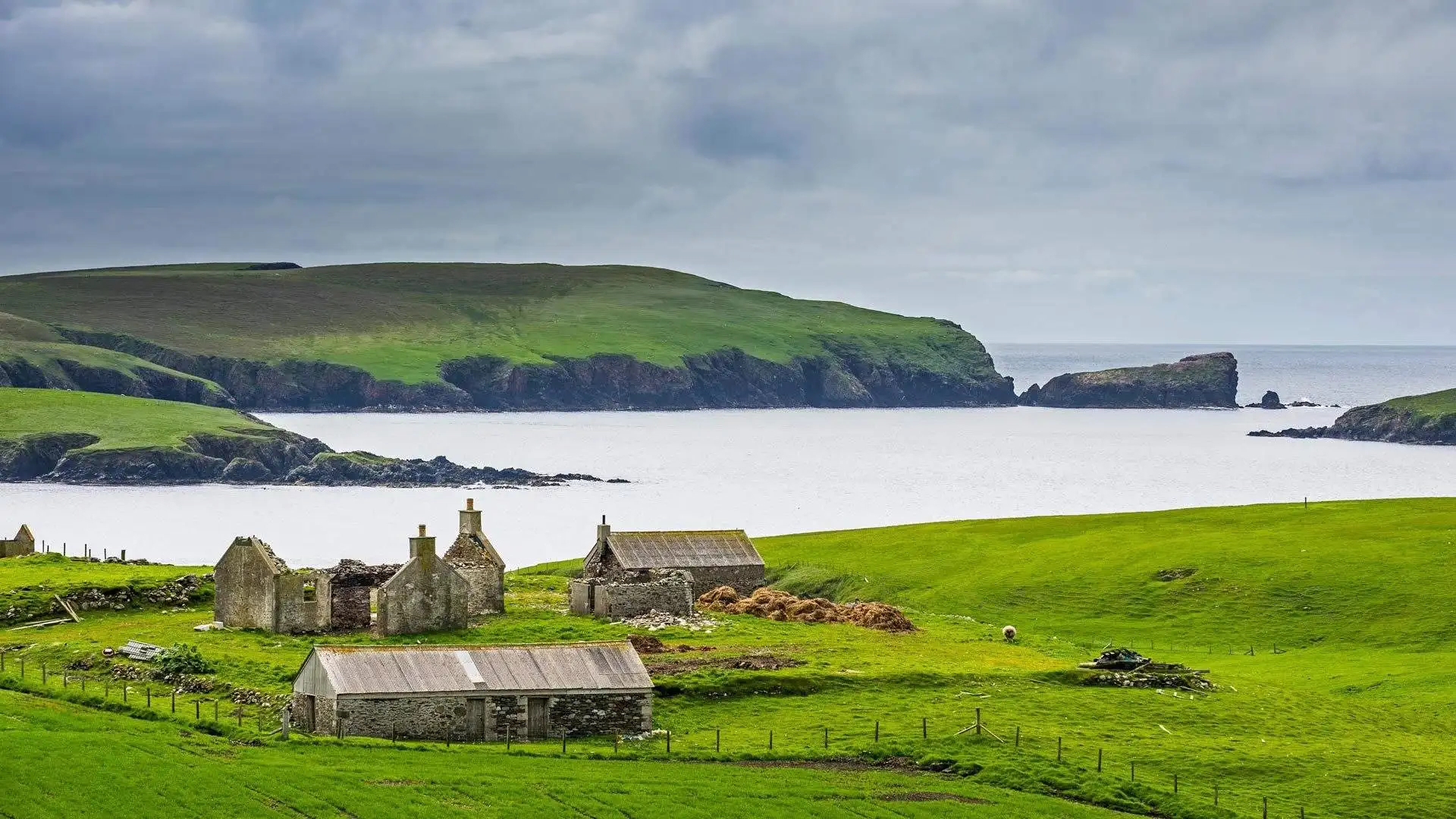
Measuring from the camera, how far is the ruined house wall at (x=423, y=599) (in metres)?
67.6

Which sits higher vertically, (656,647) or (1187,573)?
(1187,573)

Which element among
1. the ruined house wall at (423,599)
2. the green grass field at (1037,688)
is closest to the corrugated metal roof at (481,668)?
the green grass field at (1037,688)

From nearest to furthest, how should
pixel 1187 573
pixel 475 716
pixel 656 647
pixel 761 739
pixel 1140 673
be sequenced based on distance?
1. pixel 475 716
2. pixel 761 739
3. pixel 1140 673
4. pixel 656 647
5. pixel 1187 573

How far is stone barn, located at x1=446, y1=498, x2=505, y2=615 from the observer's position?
7450cm

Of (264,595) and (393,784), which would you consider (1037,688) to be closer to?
(393,784)

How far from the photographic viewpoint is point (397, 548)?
140375mm

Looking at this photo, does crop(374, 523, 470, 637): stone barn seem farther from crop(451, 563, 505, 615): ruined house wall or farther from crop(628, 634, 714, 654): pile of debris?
crop(628, 634, 714, 654): pile of debris

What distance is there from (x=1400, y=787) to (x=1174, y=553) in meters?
44.7

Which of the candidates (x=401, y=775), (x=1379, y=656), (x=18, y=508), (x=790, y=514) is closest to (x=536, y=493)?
(x=790, y=514)

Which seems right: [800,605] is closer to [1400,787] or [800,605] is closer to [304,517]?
[1400,787]

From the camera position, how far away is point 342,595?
231 feet

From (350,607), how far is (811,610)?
64.8 ft

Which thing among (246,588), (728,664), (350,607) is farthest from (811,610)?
(246,588)

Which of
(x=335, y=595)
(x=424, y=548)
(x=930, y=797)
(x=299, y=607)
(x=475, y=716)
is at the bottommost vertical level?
(x=930, y=797)
